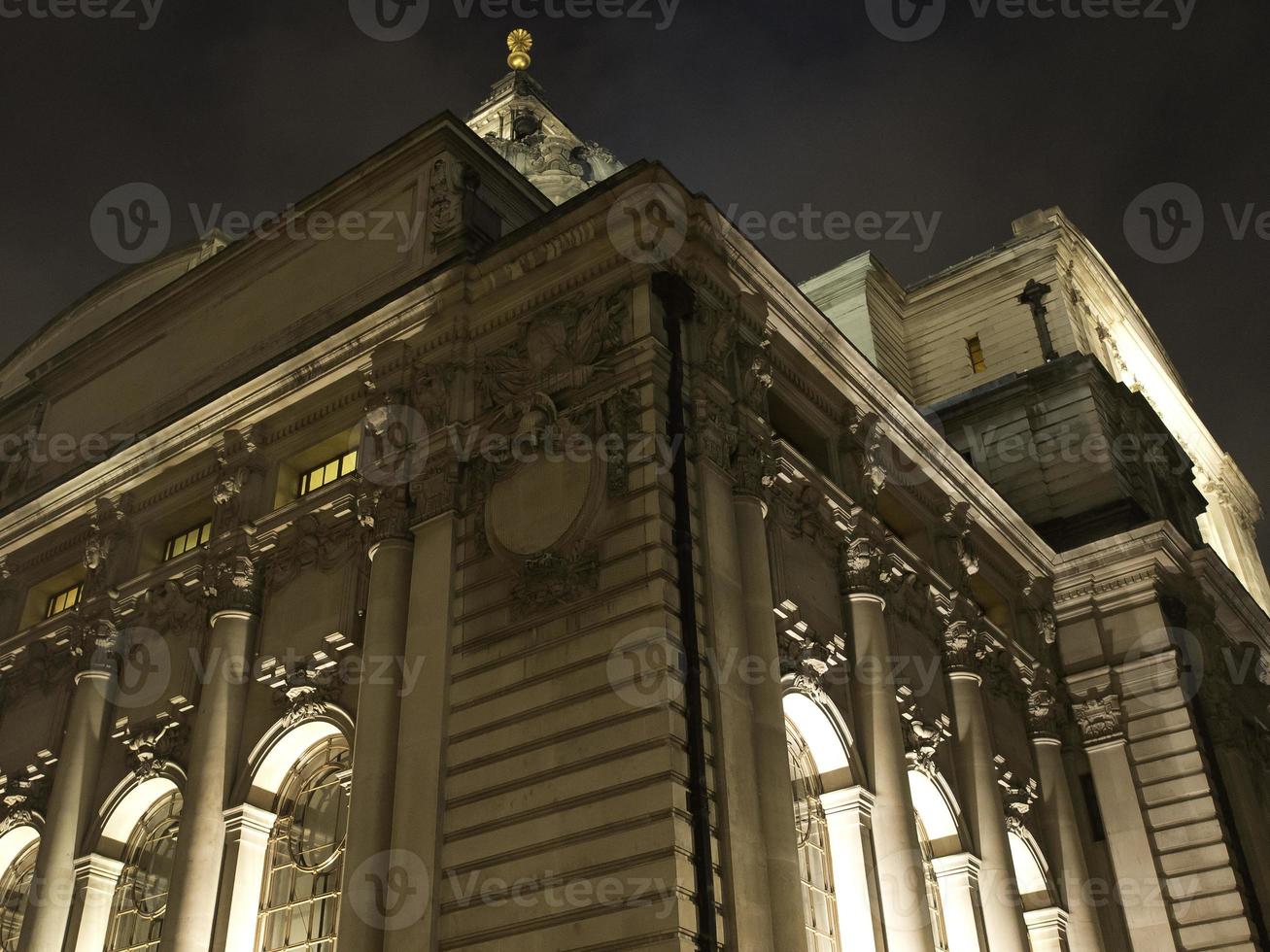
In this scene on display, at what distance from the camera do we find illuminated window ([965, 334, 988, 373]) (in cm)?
4294

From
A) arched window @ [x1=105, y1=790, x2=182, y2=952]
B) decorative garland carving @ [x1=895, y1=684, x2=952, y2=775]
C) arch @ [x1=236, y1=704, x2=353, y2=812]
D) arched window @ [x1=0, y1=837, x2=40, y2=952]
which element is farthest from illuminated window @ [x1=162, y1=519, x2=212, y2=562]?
decorative garland carving @ [x1=895, y1=684, x2=952, y2=775]

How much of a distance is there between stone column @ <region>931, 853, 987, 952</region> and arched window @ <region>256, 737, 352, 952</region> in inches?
437

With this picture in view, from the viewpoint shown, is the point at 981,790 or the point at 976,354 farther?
the point at 976,354

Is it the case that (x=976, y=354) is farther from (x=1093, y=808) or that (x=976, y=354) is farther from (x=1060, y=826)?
(x=1060, y=826)

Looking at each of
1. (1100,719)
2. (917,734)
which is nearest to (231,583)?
(917,734)

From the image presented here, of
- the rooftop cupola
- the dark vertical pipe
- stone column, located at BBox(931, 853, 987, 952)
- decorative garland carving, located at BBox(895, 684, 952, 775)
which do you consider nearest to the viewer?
the dark vertical pipe

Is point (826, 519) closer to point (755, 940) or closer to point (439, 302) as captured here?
point (439, 302)

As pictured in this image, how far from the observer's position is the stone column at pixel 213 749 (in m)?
21.6

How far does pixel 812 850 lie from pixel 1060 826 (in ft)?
29.2

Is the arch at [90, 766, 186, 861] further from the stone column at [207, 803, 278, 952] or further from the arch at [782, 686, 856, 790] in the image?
the arch at [782, 686, 856, 790]

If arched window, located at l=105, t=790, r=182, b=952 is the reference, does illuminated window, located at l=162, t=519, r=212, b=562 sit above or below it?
above

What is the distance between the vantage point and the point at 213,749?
2300 centimetres

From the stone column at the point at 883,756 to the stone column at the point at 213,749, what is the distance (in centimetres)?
1081

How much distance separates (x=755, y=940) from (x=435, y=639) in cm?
676
